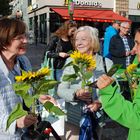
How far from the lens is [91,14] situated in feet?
103

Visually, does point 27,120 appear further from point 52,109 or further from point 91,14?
point 91,14

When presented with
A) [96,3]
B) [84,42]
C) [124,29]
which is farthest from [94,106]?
[96,3]

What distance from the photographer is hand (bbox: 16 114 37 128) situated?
97.9 inches

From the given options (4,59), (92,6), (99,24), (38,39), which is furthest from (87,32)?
(38,39)

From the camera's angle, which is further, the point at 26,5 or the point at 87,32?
the point at 26,5

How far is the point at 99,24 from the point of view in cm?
3094

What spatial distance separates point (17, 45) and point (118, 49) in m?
4.94

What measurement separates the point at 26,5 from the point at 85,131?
158ft

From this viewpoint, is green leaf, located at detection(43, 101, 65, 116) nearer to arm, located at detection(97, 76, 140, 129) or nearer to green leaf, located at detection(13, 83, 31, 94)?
green leaf, located at detection(13, 83, 31, 94)

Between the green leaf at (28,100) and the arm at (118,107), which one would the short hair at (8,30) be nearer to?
the green leaf at (28,100)

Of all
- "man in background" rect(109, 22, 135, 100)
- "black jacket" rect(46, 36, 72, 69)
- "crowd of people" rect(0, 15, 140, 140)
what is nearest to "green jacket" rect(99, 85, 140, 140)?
"crowd of people" rect(0, 15, 140, 140)

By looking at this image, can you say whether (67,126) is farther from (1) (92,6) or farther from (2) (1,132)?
(1) (92,6)

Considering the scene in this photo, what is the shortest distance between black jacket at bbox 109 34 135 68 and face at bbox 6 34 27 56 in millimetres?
4841

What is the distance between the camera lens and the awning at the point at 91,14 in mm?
29295
